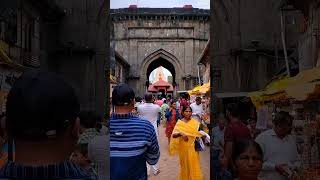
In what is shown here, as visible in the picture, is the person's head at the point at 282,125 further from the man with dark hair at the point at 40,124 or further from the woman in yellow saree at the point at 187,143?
the man with dark hair at the point at 40,124

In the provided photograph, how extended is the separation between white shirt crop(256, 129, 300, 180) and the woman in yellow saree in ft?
7.66

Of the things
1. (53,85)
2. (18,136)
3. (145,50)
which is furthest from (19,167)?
(145,50)

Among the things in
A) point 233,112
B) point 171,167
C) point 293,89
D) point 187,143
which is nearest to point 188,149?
point 187,143

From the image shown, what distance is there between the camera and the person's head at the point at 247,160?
2.80m

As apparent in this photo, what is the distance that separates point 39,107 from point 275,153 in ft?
9.76

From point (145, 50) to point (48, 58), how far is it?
32486 millimetres

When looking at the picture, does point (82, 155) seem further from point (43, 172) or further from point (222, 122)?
point (43, 172)

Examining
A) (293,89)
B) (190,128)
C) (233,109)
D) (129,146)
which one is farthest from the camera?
(190,128)

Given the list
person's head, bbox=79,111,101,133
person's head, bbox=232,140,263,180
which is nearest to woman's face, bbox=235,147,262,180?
person's head, bbox=232,140,263,180

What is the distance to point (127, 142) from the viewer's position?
3510mm

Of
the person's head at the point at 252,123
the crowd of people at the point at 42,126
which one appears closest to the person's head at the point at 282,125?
the person's head at the point at 252,123

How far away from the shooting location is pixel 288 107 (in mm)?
5352

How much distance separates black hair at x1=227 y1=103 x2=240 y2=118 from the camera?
14.3 ft

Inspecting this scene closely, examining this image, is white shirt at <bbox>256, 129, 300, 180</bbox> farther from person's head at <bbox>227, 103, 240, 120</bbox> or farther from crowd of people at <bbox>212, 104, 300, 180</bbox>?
person's head at <bbox>227, 103, 240, 120</bbox>
